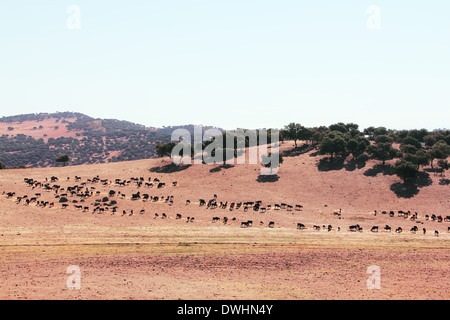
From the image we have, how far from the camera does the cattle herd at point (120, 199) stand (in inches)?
2437

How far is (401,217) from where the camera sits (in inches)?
2564

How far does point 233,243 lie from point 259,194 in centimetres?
3315

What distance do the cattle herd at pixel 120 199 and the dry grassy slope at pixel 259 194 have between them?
1080 mm

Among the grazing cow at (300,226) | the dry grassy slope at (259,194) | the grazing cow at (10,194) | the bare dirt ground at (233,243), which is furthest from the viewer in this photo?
the grazing cow at (10,194)

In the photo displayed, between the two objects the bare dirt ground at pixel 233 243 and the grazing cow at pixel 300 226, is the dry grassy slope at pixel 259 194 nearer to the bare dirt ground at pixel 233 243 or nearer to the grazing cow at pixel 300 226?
the bare dirt ground at pixel 233 243

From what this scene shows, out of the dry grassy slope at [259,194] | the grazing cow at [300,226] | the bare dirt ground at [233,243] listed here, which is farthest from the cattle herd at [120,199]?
the dry grassy slope at [259,194]

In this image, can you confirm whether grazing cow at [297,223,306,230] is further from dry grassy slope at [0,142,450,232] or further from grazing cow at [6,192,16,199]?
grazing cow at [6,192,16,199]

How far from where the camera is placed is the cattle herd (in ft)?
203

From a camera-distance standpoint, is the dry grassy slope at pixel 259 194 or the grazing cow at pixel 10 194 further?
the grazing cow at pixel 10 194

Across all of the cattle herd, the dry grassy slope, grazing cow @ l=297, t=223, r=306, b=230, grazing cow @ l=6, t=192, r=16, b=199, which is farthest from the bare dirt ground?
grazing cow @ l=6, t=192, r=16, b=199

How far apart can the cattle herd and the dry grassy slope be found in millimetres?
1080
